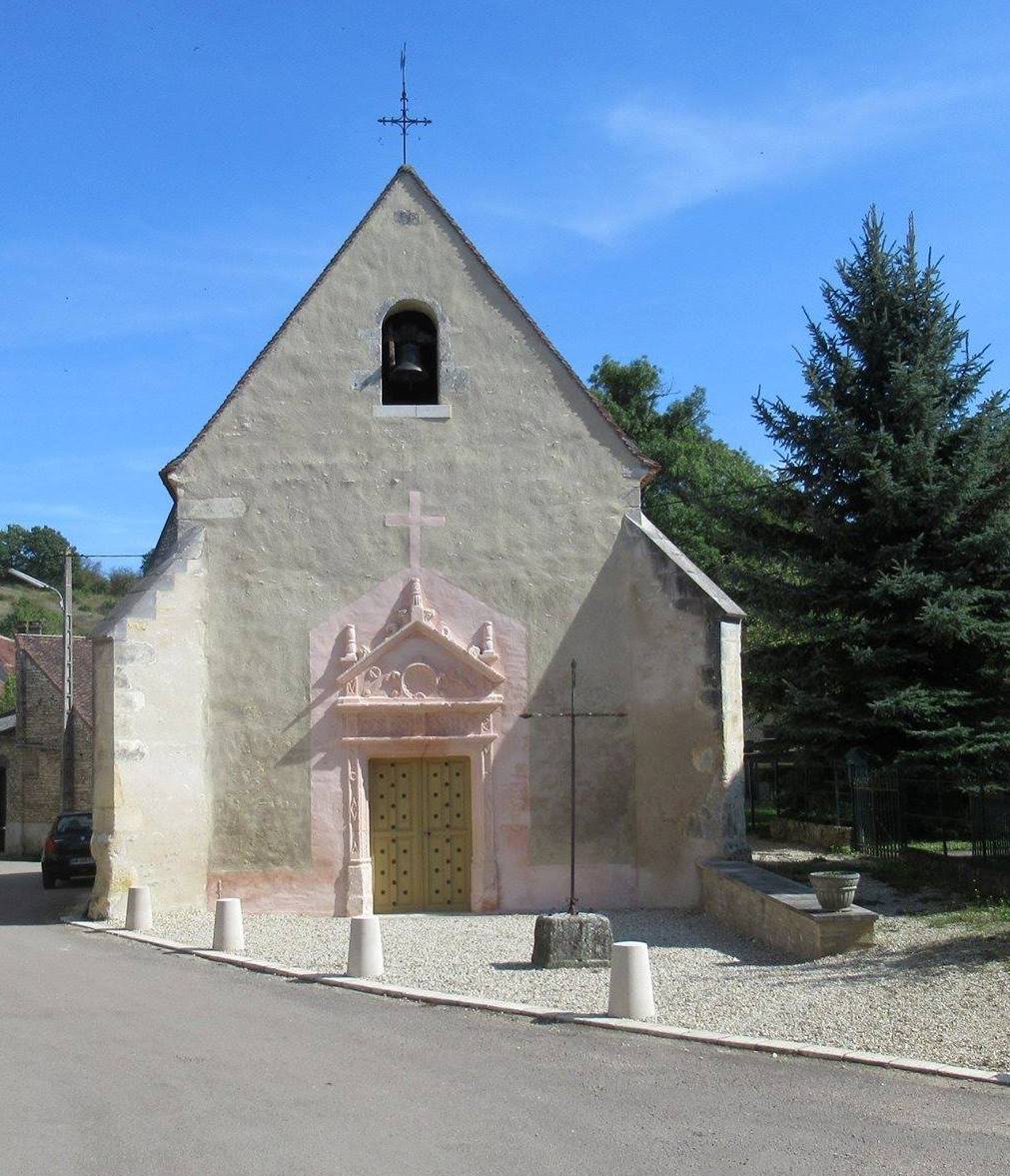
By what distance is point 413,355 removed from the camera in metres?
17.6

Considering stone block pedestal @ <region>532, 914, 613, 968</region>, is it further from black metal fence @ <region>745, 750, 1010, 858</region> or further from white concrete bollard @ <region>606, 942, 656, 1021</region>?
black metal fence @ <region>745, 750, 1010, 858</region>

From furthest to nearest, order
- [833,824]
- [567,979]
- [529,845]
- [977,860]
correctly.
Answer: [833,824] → [529,845] → [977,860] → [567,979]

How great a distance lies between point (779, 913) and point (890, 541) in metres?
7.23

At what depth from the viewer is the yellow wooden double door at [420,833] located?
16.8 metres

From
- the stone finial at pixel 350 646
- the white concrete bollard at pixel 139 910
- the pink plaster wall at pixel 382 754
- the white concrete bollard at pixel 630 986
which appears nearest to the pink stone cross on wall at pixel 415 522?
the pink plaster wall at pixel 382 754

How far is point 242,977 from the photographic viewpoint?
11.9 meters

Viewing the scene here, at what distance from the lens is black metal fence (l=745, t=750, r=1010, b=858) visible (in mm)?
14375

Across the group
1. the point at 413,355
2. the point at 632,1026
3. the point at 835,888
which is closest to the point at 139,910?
the point at 632,1026

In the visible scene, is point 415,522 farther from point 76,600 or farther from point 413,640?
point 76,600

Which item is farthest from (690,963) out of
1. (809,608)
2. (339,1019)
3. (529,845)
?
(809,608)

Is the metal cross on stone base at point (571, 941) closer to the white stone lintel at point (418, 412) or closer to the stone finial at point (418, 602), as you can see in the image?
the stone finial at point (418, 602)

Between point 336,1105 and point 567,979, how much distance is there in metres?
4.45

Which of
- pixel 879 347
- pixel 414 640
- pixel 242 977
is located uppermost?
pixel 879 347

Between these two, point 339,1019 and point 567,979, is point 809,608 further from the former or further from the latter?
point 339,1019
